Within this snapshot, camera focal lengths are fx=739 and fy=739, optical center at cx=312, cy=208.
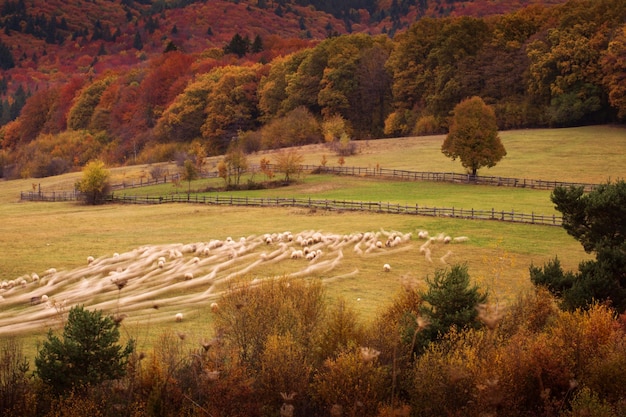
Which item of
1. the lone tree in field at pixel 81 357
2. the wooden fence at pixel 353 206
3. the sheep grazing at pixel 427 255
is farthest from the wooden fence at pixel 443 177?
the lone tree in field at pixel 81 357

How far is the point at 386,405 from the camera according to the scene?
22.0 meters

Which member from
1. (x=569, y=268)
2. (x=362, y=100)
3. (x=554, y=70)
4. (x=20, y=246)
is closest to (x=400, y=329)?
(x=569, y=268)

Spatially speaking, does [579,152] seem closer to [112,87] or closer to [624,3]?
[624,3]

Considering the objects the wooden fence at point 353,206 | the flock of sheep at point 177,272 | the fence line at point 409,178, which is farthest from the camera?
the fence line at point 409,178

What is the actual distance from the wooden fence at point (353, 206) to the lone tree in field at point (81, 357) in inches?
1352

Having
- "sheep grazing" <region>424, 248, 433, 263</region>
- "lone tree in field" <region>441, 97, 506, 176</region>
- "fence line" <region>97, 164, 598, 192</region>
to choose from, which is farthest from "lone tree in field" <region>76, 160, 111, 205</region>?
"sheep grazing" <region>424, 248, 433, 263</region>

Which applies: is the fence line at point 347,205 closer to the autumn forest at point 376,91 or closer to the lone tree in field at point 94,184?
the lone tree in field at point 94,184

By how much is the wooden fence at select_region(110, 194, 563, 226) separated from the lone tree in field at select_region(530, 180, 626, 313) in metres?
13.7

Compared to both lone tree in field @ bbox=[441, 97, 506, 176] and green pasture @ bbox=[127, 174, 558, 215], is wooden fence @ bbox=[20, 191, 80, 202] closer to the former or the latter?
green pasture @ bbox=[127, 174, 558, 215]

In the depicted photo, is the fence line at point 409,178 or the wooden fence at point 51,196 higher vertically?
the fence line at point 409,178

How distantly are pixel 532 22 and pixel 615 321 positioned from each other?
91.4 m

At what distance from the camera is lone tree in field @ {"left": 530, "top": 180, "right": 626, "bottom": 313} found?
97.9 feet

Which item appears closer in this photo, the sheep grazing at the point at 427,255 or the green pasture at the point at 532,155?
the sheep grazing at the point at 427,255

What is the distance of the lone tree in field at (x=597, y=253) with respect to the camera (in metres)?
29.8
